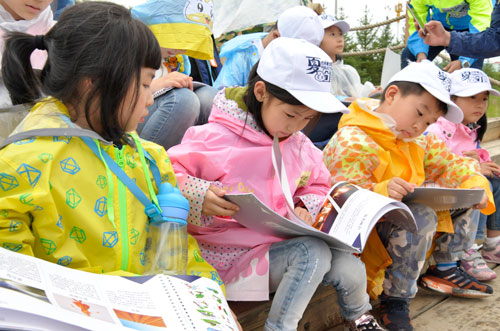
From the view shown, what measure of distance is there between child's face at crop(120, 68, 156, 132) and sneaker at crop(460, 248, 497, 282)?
173 centimetres

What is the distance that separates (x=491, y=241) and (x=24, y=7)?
2.28 metres

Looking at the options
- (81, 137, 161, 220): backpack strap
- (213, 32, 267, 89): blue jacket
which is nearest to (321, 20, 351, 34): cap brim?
(213, 32, 267, 89): blue jacket

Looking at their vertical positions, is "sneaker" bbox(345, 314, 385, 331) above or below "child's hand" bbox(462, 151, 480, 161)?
above

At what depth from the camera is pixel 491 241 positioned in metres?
2.59

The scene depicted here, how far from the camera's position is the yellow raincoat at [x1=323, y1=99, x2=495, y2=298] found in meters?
1.82

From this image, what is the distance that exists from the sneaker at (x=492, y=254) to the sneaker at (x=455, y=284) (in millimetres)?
451

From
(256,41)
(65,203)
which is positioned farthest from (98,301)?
(256,41)

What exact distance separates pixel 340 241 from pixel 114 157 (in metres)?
0.56

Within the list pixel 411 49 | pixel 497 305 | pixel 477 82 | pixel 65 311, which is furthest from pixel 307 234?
pixel 411 49

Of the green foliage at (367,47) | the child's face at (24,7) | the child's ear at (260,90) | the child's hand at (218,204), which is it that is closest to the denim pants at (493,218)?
the child's ear at (260,90)

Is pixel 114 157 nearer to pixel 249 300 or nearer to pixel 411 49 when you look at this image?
pixel 249 300

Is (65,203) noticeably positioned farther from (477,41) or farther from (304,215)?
(477,41)

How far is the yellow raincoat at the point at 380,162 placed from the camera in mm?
1824

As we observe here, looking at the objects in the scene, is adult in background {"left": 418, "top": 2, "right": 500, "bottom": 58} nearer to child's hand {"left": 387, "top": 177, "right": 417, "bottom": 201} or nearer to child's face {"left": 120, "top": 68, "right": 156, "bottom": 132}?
child's hand {"left": 387, "top": 177, "right": 417, "bottom": 201}
